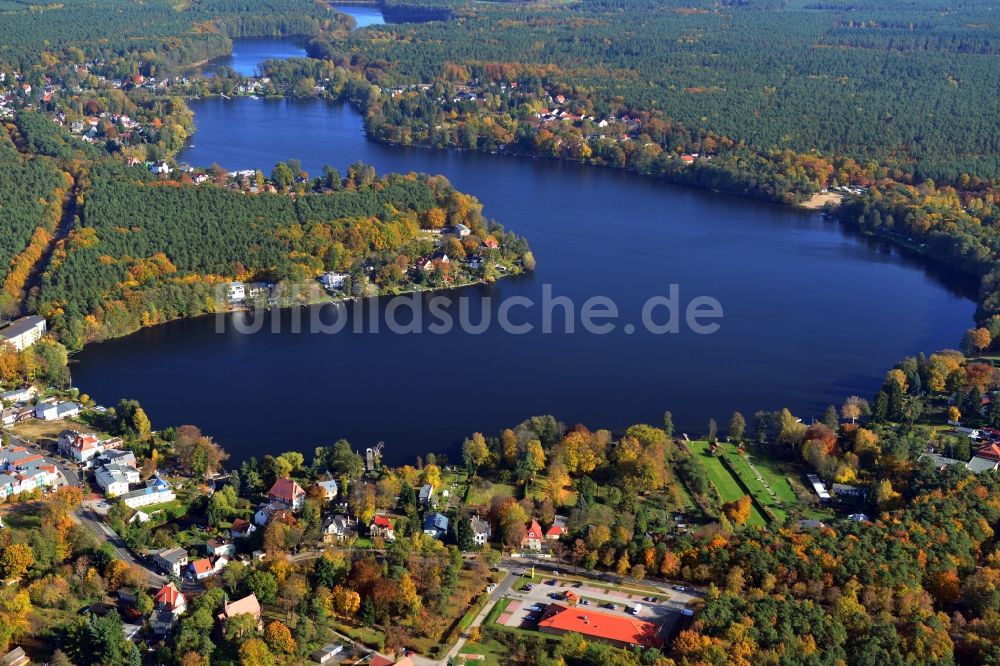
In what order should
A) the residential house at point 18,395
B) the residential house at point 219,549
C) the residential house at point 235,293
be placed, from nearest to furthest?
the residential house at point 219,549 → the residential house at point 18,395 → the residential house at point 235,293

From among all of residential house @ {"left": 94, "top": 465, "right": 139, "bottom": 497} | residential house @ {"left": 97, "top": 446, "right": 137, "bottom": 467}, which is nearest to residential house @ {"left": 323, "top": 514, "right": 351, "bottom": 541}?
residential house @ {"left": 94, "top": 465, "right": 139, "bottom": 497}

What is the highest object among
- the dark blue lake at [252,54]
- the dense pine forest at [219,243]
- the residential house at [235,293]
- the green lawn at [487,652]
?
the dark blue lake at [252,54]

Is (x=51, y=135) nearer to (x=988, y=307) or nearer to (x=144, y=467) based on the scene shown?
(x=144, y=467)

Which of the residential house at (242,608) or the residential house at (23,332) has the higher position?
the residential house at (23,332)

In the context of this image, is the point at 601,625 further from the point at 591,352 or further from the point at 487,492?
the point at 591,352

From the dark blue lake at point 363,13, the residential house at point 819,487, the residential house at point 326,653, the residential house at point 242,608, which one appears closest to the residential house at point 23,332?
the residential house at point 242,608

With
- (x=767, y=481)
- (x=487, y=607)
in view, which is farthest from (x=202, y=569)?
(x=767, y=481)

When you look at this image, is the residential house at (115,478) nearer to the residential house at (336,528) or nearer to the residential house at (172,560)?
the residential house at (172,560)
